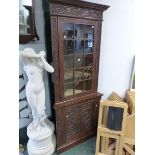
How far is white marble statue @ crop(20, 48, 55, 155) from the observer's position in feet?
6.03

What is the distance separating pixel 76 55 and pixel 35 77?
564 mm

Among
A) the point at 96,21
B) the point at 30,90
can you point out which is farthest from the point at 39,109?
the point at 96,21

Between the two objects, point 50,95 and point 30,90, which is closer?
point 30,90

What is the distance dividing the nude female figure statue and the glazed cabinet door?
0.75 feet

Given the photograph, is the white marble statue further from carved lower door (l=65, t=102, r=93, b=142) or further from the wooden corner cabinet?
carved lower door (l=65, t=102, r=93, b=142)

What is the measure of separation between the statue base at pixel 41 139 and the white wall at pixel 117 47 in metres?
0.96

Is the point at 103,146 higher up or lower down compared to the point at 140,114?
lower down

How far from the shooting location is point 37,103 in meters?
1.96

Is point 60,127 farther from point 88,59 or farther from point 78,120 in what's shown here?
point 88,59

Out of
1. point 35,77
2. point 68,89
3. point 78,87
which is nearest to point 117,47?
point 78,87

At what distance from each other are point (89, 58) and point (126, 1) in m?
0.90

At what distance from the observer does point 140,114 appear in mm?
509
